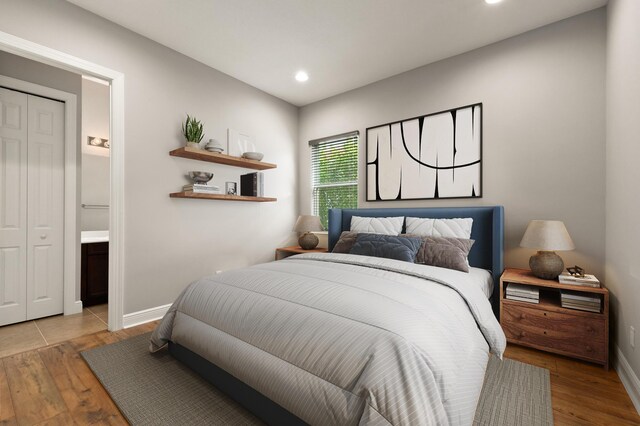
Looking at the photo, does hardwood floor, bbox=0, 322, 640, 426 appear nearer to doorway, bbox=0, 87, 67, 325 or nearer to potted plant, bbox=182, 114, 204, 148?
doorway, bbox=0, 87, 67, 325

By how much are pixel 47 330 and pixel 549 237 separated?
4428 millimetres

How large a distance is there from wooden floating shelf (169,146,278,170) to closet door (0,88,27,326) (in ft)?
4.73

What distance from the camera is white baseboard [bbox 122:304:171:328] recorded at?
9.04 feet

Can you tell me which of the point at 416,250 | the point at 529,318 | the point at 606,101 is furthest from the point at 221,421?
the point at 606,101

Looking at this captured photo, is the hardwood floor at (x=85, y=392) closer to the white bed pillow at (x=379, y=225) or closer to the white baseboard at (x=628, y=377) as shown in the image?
the white baseboard at (x=628, y=377)

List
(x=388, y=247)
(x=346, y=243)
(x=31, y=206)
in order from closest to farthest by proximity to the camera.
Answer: (x=388, y=247)
(x=31, y=206)
(x=346, y=243)

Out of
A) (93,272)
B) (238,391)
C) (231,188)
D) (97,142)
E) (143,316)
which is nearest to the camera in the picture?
(238,391)

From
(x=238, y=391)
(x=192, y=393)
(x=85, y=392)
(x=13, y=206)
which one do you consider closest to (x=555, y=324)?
(x=238, y=391)

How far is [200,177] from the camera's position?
10.4 ft

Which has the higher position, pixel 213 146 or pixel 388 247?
pixel 213 146

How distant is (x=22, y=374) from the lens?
1959mm

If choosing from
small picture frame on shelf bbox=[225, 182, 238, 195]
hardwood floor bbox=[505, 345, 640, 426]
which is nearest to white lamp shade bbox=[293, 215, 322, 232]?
small picture frame on shelf bbox=[225, 182, 238, 195]

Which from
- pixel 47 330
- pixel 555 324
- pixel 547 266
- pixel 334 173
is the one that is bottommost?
pixel 47 330

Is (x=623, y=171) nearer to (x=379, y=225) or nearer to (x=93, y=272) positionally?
(x=379, y=225)
